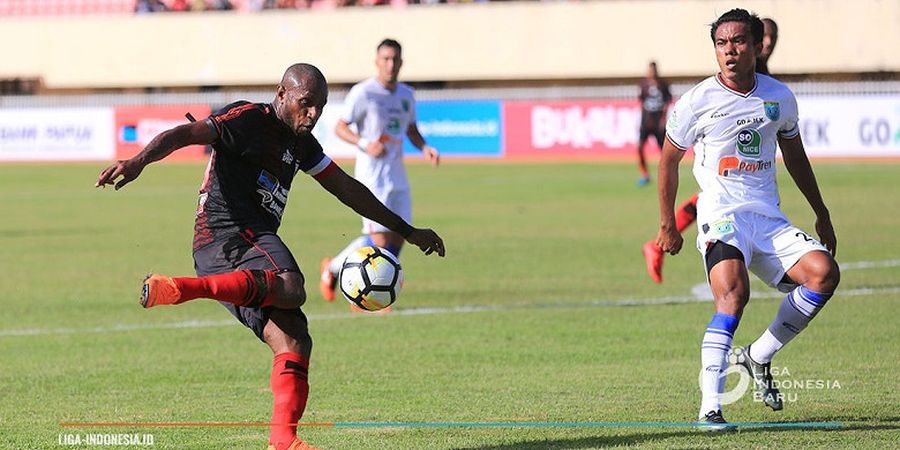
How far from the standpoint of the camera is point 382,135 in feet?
43.7

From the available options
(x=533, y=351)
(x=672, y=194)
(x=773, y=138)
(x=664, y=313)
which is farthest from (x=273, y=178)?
(x=664, y=313)

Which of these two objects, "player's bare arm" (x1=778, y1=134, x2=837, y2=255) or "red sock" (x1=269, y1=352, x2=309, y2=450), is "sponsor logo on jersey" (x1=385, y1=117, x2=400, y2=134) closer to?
"player's bare arm" (x1=778, y1=134, x2=837, y2=255)

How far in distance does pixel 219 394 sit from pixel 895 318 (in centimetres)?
550

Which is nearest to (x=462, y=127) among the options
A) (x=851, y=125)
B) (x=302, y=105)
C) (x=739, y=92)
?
(x=851, y=125)

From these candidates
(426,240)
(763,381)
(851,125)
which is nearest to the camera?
(426,240)

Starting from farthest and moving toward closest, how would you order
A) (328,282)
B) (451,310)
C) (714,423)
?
(328,282)
(451,310)
(714,423)

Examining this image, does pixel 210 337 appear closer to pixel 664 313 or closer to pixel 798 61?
pixel 664 313

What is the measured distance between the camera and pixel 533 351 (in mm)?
10188

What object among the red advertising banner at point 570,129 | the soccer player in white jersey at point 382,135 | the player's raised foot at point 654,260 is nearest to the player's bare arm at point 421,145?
the soccer player in white jersey at point 382,135

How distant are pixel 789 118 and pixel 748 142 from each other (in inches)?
10.5

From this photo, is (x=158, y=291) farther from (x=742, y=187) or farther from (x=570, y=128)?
(x=570, y=128)

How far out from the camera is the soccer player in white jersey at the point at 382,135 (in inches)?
510

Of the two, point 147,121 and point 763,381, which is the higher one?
point 147,121

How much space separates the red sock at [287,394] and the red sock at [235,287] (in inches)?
11.1
